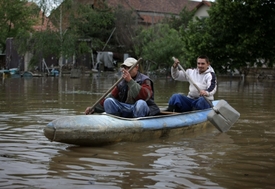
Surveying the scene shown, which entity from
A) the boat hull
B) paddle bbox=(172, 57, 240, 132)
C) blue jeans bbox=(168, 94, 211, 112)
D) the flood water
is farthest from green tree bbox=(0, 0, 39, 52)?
the boat hull

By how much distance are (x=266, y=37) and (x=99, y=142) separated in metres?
17.7

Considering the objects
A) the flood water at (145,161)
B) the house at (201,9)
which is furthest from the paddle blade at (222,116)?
the house at (201,9)

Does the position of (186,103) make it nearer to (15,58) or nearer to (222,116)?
(222,116)

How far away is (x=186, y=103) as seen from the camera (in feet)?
29.8

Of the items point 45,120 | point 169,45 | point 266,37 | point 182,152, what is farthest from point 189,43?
point 182,152

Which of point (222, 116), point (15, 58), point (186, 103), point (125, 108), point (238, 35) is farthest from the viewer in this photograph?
point (15, 58)

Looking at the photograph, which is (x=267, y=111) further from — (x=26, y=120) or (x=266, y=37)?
(x=266, y=37)

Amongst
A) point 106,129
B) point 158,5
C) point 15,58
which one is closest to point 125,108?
point 106,129

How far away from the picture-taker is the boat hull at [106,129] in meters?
6.45

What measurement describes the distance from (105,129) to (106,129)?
2 centimetres

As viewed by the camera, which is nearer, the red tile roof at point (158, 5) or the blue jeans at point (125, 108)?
the blue jeans at point (125, 108)

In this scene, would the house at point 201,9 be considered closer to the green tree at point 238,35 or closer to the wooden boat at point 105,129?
the green tree at point 238,35

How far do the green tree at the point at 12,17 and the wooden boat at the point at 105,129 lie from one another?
3861cm

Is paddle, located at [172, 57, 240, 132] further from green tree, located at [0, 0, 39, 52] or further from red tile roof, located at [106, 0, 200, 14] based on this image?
red tile roof, located at [106, 0, 200, 14]
